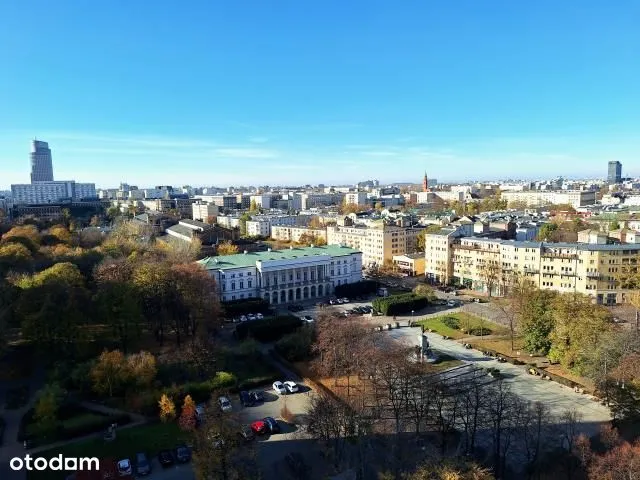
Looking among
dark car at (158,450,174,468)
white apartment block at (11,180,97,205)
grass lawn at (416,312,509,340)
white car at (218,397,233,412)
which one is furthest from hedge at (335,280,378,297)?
white apartment block at (11,180,97,205)

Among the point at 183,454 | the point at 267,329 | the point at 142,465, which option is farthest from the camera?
the point at 267,329

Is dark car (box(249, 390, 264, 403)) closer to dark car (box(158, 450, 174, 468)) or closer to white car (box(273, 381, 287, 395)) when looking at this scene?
white car (box(273, 381, 287, 395))

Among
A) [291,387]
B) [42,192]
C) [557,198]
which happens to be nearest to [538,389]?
[291,387]

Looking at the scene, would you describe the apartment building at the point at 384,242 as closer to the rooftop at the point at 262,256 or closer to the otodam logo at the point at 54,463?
the rooftop at the point at 262,256

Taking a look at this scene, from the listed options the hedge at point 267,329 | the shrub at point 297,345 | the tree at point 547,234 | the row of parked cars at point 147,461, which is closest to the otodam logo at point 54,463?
the row of parked cars at point 147,461

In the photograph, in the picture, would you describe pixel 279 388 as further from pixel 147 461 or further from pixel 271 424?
pixel 147 461

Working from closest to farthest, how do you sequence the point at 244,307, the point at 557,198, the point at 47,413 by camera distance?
1. the point at 47,413
2. the point at 244,307
3. the point at 557,198
